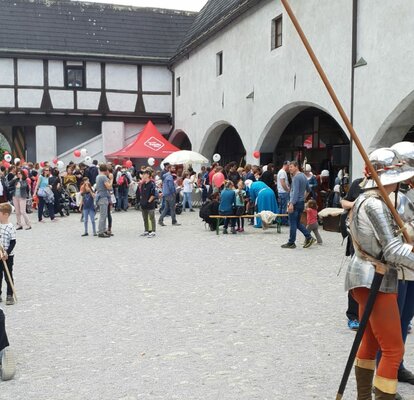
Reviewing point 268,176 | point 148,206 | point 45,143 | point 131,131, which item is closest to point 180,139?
point 131,131

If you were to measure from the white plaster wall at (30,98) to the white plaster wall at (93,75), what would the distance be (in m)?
2.23

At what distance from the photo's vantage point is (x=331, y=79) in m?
12.3

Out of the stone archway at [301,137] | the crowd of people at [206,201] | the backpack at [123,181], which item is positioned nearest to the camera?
the crowd of people at [206,201]

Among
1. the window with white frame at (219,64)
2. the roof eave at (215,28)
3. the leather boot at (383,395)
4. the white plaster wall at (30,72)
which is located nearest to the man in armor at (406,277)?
the leather boot at (383,395)

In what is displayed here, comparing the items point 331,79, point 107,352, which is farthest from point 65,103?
point 107,352

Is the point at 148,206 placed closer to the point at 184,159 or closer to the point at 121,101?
the point at 184,159

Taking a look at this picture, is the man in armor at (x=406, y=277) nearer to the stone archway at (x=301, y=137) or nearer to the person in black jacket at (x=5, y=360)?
the person in black jacket at (x=5, y=360)

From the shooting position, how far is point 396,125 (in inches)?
425

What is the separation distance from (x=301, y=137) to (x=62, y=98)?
12.7m

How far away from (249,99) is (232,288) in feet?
37.1

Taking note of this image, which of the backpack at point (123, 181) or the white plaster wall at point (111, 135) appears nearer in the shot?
the backpack at point (123, 181)

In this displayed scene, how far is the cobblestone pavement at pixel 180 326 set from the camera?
3.62 meters

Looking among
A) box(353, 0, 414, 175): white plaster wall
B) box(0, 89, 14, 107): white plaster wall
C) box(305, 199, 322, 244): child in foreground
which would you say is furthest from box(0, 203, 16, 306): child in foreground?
box(0, 89, 14, 107): white plaster wall

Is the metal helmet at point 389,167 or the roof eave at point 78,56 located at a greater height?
the roof eave at point 78,56
